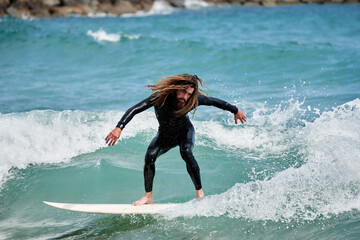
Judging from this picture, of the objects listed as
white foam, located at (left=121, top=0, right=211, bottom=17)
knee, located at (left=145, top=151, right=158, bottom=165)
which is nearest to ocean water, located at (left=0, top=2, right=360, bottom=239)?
knee, located at (left=145, top=151, right=158, bottom=165)

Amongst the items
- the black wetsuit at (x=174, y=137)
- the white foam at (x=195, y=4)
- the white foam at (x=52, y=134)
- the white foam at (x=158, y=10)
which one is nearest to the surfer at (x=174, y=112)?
the black wetsuit at (x=174, y=137)

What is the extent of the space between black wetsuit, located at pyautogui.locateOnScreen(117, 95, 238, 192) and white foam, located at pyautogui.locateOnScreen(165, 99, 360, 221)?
0.33m

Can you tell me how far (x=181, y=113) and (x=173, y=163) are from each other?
6.47ft

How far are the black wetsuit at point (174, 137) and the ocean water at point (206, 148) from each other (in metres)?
0.42

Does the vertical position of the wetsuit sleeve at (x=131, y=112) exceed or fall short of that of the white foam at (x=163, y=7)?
it falls short

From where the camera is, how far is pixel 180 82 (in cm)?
478

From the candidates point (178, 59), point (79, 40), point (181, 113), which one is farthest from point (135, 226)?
point (79, 40)

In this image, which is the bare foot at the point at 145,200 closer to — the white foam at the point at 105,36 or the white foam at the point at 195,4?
the white foam at the point at 105,36

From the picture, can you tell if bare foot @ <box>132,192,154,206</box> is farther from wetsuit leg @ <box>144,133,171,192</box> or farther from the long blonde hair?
the long blonde hair

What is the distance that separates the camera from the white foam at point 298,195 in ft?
16.1

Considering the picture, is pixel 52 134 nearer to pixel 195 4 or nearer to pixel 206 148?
pixel 206 148

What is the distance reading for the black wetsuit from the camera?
5.01m

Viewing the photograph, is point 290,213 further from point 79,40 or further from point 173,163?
point 79,40

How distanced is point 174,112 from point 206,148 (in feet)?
7.56
